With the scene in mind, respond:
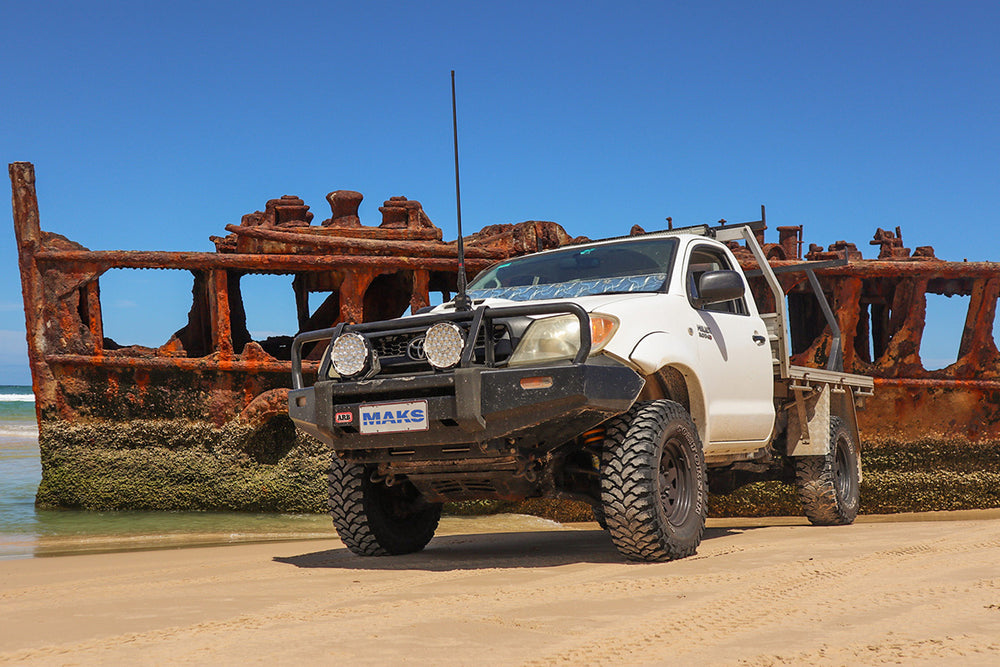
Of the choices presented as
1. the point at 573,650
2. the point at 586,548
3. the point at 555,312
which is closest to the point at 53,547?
the point at 586,548

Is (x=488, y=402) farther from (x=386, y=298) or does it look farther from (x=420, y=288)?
(x=386, y=298)

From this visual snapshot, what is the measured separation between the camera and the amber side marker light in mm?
4285

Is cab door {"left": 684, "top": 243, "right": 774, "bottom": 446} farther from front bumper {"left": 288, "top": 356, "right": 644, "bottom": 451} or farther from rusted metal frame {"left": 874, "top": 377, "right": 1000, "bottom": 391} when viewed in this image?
rusted metal frame {"left": 874, "top": 377, "right": 1000, "bottom": 391}

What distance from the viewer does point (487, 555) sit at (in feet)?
17.6

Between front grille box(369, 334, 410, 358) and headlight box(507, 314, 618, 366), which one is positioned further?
front grille box(369, 334, 410, 358)

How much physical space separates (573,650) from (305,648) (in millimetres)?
759

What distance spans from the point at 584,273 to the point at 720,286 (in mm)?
909

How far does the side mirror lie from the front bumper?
2.75 feet

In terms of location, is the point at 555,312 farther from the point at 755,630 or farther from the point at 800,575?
the point at 755,630

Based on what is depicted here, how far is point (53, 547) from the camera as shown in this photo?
7.50 metres

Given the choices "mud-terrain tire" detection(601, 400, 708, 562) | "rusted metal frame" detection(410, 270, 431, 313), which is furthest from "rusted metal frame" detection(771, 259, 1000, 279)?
"mud-terrain tire" detection(601, 400, 708, 562)

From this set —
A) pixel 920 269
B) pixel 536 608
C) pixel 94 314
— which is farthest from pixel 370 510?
pixel 920 269

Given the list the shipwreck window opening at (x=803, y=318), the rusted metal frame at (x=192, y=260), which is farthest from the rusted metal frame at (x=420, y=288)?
the shipwreck window opening at (x=803, y=318)

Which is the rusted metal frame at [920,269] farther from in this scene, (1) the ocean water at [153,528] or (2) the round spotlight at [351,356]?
(2) the round spotlight at [351,356]
